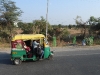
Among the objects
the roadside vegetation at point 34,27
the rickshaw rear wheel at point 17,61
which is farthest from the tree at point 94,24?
the rickshaw rear wheel at point 17,61

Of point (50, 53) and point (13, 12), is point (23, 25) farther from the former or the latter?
point (50, 53)

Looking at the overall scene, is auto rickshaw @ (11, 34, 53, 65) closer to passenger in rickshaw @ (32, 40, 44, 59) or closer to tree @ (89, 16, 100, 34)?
passenger in rickshaw @ (32, 40, 44, 59)

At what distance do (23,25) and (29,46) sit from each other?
52.3ft

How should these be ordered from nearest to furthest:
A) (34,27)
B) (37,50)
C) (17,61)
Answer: (17,61) < (37,50) < (34,27)

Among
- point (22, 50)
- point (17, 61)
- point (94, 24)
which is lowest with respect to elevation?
point (17, 61)

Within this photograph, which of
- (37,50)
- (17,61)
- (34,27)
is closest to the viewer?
(17,61)

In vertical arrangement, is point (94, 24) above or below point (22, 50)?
above

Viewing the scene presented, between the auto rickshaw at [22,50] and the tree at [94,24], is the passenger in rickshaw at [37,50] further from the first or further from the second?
the tree at [94,24]

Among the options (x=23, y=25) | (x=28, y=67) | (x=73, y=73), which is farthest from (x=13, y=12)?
(x=73, y=73)

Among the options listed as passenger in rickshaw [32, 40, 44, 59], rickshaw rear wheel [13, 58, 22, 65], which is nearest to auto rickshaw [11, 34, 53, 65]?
rickshaw rear wheel [13, 58, 22, 65]

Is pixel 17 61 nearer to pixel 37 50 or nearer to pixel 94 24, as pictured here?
pixel 37 50

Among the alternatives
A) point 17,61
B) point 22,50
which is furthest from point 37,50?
point 17,61

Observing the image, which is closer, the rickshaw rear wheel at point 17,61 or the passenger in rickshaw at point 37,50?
the rickshaw rear wheel at point 17,61

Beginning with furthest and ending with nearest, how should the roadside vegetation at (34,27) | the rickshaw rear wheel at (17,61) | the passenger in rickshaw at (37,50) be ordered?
the roadside vegetation at (34,27) → the passenger in rickshaw at (37,50) → the rickshaw rear wheel at (17,61)
